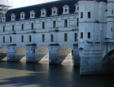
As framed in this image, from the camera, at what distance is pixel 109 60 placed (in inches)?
1420

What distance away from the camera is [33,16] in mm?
57531

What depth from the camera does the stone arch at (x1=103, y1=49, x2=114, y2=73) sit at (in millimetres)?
35478

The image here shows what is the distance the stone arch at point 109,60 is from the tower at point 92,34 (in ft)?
3.45

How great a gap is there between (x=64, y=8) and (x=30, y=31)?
1168 centimetres

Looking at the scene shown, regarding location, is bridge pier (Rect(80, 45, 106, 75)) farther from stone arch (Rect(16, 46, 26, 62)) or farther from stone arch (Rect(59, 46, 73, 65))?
stone arch (Rect(16, 46, 26, 62))

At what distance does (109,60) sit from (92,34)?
481 cm

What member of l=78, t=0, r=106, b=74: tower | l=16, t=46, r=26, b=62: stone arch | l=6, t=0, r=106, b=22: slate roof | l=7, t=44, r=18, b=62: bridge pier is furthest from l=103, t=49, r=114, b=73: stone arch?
l=7, t=44, r=18, b=62: bridge pier

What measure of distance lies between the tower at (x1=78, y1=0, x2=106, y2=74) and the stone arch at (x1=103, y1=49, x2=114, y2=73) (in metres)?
1.05

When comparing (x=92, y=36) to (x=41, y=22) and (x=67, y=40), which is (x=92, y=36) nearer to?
(x=67, y=40)

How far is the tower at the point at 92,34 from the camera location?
3488 cm

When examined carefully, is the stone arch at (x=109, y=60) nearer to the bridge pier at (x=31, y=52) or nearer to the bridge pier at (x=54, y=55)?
the bridge pier at (x=54, y=55)

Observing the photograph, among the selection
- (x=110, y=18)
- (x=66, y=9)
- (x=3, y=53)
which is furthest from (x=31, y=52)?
(x=110, y=18)

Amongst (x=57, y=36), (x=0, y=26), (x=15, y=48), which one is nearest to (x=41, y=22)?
(x=57, y=36)

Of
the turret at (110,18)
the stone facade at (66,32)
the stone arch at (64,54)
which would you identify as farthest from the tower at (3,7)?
the turret at (110,18)
